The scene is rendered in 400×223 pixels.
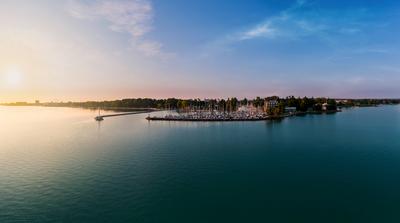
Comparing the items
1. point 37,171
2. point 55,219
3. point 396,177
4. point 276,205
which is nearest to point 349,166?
point 396,177

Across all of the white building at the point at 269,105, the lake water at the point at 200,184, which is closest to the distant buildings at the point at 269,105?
the white building at the point at 269,105

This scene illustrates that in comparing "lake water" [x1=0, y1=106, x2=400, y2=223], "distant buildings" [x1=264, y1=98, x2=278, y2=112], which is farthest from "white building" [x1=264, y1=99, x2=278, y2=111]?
"lake water" [x1=0, y1=106, x2=400, y2=223]

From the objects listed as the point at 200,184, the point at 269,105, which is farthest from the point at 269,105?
the point at 200,184

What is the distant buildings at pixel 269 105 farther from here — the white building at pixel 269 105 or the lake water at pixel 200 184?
the lake water at pixel 200 184

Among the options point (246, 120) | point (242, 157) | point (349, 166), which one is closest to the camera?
point (349, 166)

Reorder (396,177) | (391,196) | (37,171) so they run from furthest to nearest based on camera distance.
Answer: (37,171) → (396,177) → (391,196)

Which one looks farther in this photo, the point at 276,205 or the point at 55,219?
the point at 276,205

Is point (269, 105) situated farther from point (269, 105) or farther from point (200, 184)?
point (200, 184)

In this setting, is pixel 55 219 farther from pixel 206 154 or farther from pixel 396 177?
pixel 396 177

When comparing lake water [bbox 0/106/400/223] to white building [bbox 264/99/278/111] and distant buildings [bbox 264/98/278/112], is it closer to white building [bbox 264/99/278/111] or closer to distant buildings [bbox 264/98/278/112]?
distant buildings [bbox 264/98/278/112]

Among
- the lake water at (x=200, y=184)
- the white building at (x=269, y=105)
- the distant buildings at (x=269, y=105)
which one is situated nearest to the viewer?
the lake water at (x=200, y=184)

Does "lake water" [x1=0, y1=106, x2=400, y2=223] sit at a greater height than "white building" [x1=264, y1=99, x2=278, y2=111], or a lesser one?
lesser
